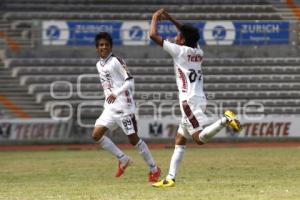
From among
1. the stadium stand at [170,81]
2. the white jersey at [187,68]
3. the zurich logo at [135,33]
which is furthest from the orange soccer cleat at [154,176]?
the zurich logo at [135,33]

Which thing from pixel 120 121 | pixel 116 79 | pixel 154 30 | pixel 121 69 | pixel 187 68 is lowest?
pixel 120 121

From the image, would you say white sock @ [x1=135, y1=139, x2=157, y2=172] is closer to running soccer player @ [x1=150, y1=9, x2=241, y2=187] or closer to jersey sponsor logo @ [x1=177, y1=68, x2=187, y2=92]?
running soccer player @ [x1=150, y1=9, x2=241, y2=187]

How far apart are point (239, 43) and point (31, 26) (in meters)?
7.90

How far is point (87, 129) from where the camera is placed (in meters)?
28.8

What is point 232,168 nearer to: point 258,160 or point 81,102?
point 258,160

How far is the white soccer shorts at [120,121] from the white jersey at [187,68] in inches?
78.6

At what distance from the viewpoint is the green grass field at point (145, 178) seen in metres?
10.9

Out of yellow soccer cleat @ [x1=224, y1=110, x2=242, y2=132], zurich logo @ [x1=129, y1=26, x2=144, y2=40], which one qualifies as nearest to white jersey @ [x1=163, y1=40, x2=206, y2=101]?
yellow soccer cleat @ [x1=224, y1=110, x2=242, y2=132]

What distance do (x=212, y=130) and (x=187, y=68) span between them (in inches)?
38.6

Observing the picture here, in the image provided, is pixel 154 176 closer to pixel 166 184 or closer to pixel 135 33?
pixel 166 184

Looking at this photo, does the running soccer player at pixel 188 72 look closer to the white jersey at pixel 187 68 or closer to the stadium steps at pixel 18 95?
the white jersey at pixel 187 68

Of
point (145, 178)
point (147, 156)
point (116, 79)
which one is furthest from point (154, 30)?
point (145, 178)

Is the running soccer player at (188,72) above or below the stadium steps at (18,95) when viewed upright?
above

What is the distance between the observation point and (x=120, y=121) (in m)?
13.8
